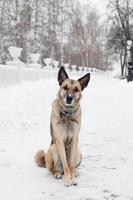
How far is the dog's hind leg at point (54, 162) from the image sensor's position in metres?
6.01

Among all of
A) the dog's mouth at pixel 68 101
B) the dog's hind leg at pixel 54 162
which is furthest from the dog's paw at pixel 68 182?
the dog's mouth at pixel 68 101

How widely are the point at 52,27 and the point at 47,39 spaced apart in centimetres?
252

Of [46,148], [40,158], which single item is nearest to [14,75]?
[46,148]

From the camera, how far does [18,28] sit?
147 ft

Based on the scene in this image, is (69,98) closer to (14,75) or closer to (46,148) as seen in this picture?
(46,148)

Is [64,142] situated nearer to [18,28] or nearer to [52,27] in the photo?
[18,28]

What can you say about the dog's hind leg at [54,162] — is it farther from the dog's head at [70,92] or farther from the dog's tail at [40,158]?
the dog's head at [70,92]

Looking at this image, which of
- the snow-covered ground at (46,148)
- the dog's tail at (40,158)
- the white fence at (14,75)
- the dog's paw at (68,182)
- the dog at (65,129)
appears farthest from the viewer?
the white fence at (14,75)

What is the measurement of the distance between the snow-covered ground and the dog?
17 cm

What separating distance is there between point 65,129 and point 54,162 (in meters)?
0.44

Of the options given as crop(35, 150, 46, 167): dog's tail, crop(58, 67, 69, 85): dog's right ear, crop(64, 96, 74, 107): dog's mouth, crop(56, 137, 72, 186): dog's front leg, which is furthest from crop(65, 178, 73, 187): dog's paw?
crop(58, 67, 69, 85): dog's right ear

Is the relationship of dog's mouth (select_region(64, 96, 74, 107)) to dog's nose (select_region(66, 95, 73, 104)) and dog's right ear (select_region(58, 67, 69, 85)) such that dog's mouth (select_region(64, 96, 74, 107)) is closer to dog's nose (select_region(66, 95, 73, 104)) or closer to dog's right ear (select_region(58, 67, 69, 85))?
dog's nose (select_region(66, 95, 73, 104))

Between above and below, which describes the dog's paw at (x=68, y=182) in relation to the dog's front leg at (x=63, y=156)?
below

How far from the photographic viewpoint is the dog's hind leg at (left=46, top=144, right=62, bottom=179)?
601 centimetres
